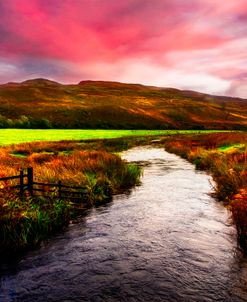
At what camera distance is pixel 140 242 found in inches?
532

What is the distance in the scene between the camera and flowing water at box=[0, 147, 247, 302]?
9766 mm

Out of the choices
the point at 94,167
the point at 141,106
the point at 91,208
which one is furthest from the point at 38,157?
the point at 141,106

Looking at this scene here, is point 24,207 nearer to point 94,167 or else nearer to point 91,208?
point 91,208

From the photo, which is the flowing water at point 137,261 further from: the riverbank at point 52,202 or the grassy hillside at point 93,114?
the grassy hillside at point 93,114

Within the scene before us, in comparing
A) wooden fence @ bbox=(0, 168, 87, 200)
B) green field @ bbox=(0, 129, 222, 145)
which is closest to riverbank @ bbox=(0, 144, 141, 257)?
wooden fence @ bbox=(0, 168, 87, 200)

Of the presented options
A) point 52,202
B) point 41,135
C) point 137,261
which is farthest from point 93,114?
point 137,261

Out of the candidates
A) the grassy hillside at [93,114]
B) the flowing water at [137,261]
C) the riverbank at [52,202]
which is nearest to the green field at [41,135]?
the grassy hillside at [93,114]

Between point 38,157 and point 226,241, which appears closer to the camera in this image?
point 226,241

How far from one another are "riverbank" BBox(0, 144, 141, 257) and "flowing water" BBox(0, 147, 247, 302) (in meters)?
0.64

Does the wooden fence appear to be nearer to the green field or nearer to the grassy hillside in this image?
the green field

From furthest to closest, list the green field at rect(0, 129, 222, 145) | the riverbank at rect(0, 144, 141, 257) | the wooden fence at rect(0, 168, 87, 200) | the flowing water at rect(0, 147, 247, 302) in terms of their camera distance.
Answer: the green field at rect(0, 129, 222, 145)
the wooden fence at rect(0, 168, 87, 200)
the riverbank at rect(0, 144, 141, 257)
the flowing water at rect(0, 147, 247, 302)

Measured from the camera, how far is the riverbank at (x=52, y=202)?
1263cm

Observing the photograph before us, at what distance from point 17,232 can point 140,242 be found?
419 cm

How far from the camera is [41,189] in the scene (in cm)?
1634
